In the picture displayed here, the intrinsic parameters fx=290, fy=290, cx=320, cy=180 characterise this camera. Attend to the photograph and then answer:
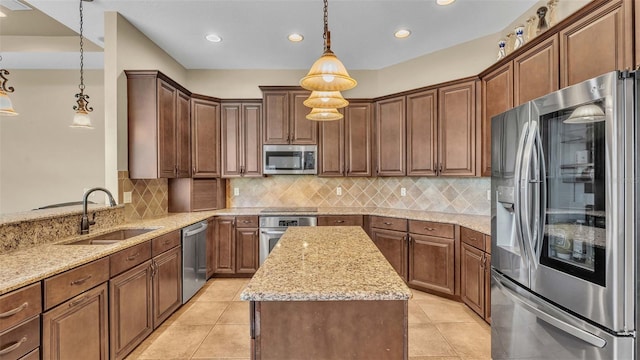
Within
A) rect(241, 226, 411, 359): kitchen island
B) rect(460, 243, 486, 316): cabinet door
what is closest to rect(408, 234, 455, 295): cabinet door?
rect(460, 243, 486, 316): cabinet door

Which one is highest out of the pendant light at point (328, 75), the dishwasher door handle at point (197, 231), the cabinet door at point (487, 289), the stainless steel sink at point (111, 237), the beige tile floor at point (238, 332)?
the pendant light at point (328, 75)

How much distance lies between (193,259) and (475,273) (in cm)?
298

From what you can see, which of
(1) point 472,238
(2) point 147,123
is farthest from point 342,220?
(2) point 147,123

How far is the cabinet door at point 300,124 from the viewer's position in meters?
4.06

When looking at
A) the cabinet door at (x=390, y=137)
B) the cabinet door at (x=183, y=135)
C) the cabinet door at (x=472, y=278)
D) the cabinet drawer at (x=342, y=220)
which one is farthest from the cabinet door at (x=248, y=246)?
the cabinet door at (x=472, y=278)

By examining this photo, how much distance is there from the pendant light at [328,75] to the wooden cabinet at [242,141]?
245 centimetres

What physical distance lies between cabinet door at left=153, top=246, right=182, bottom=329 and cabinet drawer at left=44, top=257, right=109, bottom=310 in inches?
25.0

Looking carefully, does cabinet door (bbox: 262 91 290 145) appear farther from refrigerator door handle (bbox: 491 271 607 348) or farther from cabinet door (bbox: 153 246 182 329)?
refrigerator door handle (bbox: 491 271 607 348)

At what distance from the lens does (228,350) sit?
2.35 meters

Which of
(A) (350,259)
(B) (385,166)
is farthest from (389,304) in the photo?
(B) (385,166)

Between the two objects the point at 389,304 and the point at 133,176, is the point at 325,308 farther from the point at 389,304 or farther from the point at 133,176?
the point at 133,176

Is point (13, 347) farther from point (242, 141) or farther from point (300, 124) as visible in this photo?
point (300, 124)

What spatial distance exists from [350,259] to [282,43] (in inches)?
114

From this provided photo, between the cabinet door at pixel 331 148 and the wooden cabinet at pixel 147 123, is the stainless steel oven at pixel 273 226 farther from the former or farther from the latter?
the wooden cabinet at pixel 147 123
